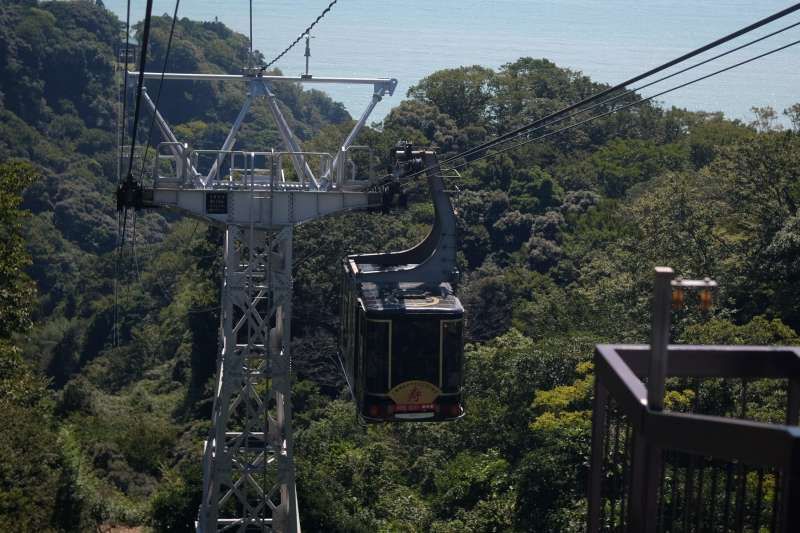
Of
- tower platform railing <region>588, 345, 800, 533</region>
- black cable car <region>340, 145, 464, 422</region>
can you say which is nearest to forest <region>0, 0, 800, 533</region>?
Answer: tower platform railing <region>588, 345, 800, 533</region>

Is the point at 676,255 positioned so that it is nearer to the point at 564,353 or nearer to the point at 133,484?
the point at 564,353

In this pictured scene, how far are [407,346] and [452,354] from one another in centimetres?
53

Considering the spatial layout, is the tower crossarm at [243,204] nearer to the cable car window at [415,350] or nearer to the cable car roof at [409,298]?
the cable car roof at [409,298]

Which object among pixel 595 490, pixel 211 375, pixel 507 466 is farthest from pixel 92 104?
pixel 595 490

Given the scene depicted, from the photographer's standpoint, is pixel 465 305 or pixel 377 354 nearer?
pixel 377 354

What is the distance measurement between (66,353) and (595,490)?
4879 cm

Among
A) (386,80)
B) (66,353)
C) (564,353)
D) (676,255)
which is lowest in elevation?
(66,353)

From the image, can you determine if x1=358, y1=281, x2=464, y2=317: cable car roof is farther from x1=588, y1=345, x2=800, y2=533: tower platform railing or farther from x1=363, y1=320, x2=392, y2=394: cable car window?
x1=588, y1=345, x2=800, y2=533: tower platform railing

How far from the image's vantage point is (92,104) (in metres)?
81.1

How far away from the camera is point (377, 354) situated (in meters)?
13.7

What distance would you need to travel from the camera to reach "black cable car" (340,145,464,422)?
13.7m

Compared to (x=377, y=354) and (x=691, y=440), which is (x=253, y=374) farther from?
(x=691, y=440)

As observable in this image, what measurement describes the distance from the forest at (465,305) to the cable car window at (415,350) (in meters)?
4.89

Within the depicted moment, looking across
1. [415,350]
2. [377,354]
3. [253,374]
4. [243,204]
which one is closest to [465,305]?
[253,374]
